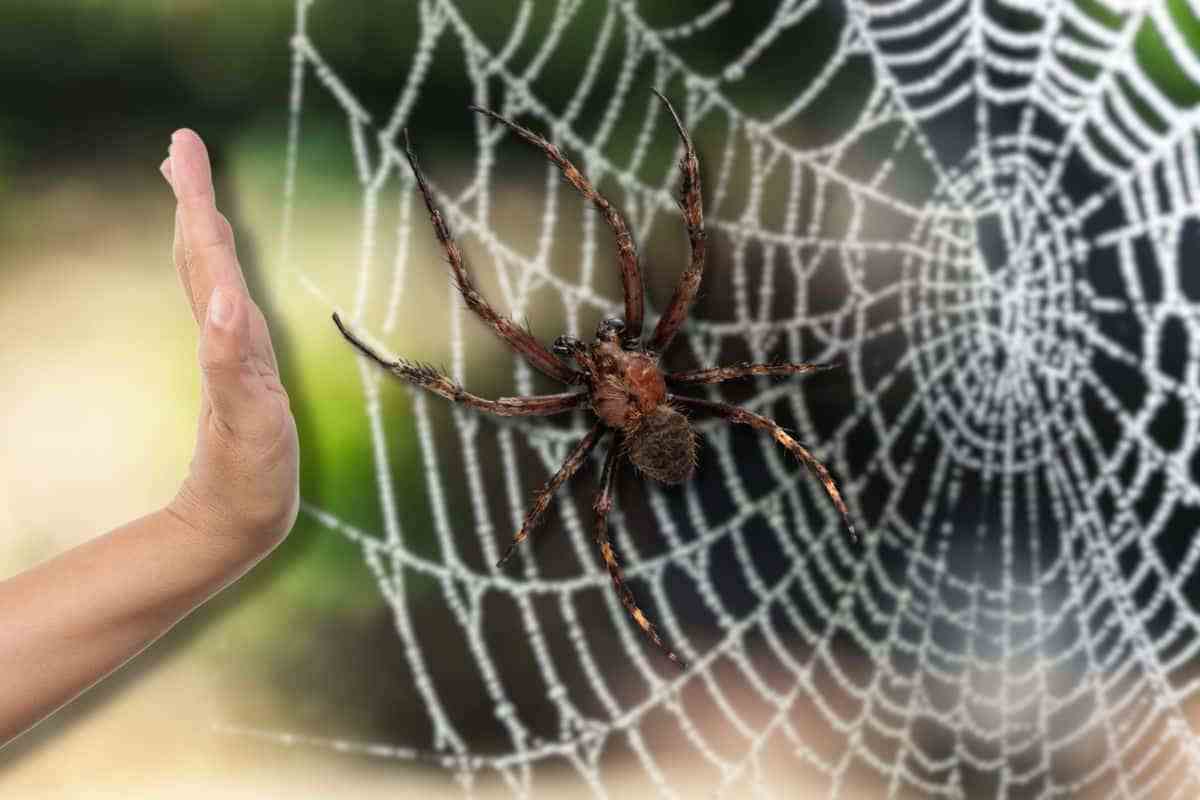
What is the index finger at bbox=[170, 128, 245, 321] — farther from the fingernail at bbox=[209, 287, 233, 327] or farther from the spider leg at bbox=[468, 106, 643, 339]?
the spider leg at bbox=[468, 106, 643, 339]

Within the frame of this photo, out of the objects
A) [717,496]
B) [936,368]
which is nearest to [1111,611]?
[936,368]

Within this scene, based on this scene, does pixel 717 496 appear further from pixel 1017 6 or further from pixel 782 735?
pixel 1017 6

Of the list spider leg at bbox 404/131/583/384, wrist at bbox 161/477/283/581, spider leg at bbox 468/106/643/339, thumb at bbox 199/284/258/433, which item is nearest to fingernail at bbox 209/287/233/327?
thumb at bbox 199/284/258/433

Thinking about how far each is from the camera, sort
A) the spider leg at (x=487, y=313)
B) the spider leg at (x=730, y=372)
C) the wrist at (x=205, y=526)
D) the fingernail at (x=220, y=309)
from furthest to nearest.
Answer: the spider leg at (x=730, y=372) < the spider leg at (x=487, y=313) < the wrist at (x=205, y=526) < the fingernail at (x=220, y=309)

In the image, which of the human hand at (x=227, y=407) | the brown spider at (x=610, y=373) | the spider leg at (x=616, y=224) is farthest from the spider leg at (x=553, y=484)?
the human hand at (x=227, y=407)

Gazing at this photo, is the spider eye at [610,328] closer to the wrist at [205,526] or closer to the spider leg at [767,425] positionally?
the spider leg at [767,425]

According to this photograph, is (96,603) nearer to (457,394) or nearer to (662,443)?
(457,394)
